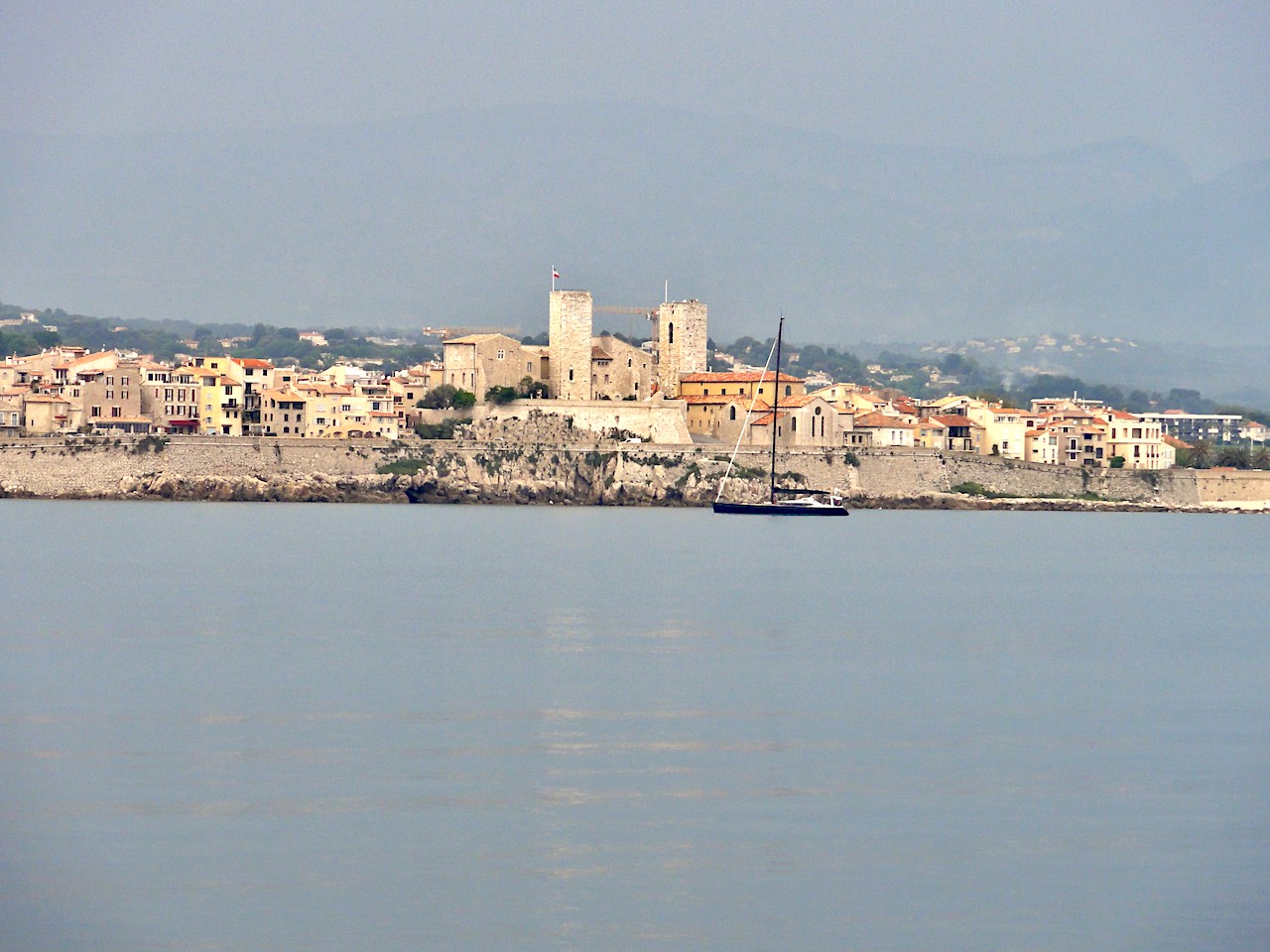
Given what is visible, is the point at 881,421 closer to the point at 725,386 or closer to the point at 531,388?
the point at 725,386

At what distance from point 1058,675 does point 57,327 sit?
13495 centimetres

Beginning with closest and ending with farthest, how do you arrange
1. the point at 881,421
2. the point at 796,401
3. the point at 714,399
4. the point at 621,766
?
the point at 621,766, the point at 796,401, the point at 714,399, the point at 881,421

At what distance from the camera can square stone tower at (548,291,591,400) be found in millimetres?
59281

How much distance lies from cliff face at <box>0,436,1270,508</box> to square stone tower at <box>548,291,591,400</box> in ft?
12.6

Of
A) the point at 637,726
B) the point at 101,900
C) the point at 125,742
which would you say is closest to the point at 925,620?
the point at 637,726

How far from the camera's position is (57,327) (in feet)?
476

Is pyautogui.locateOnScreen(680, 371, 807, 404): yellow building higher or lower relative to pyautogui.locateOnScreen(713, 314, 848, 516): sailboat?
higher

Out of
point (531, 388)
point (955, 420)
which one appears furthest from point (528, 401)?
point (955, 420)

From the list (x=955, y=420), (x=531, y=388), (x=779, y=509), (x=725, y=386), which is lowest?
(x=779, y=509)

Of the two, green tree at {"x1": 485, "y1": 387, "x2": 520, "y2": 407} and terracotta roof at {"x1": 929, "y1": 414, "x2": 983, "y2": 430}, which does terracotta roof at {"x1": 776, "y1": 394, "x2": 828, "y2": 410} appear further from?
green tree at {"x1": 485, "y1": 387, "x2": 520, "y2": 407}

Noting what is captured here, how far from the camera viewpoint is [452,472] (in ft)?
184

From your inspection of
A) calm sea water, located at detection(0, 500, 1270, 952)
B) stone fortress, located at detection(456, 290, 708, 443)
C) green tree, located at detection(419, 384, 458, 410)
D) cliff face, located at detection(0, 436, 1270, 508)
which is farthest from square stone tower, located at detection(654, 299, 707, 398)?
calm sea water, located at detection(0, 500, 1270, 952)

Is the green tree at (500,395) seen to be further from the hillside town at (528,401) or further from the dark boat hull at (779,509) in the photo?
the dark boat hull at (779,509)

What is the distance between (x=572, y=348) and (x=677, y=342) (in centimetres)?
401
